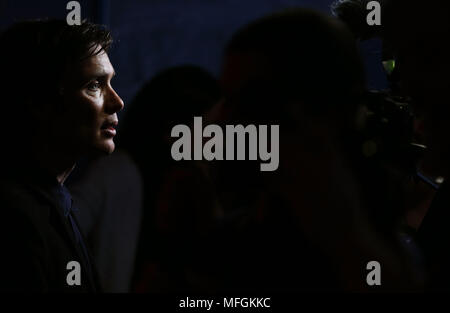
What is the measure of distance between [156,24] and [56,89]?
40 cm

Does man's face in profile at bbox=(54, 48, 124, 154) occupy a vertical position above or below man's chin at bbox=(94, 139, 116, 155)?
above

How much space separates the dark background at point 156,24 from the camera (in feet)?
3.89

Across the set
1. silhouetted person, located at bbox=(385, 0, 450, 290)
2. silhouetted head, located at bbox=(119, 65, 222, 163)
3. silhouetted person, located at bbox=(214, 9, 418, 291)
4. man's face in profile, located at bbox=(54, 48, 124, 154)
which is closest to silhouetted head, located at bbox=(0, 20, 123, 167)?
man's face in profile, located at bbox=(54, 48, 124, 154)

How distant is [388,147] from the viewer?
752 mm

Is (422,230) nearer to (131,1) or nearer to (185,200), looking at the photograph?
(185,200)

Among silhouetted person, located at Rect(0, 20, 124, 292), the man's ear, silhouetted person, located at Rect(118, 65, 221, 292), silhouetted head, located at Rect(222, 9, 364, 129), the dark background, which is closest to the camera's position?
silhouetted head, located at Rect(222, 9, 364, 129)

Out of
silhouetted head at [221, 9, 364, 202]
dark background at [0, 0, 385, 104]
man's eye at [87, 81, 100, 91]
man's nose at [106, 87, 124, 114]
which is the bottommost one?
silhouetted head at [221, 9, 364, 202]

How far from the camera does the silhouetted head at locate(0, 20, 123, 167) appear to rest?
991 mm

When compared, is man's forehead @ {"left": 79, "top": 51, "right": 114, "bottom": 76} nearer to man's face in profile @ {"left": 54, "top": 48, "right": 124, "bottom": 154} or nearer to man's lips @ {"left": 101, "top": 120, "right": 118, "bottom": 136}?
man's face in profile @ {"left": 54, "top": 48, "right": 124, "bottom": 154}

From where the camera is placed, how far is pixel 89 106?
3.37 feet

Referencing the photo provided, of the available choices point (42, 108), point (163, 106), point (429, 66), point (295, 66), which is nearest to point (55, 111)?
point (42, 108)

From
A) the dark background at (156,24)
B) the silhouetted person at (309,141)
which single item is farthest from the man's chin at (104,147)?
the silhouetted person at (309,141)

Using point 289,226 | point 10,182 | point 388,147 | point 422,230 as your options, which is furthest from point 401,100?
point 10,182

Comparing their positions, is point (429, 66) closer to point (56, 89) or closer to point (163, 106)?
point (163, 106)
